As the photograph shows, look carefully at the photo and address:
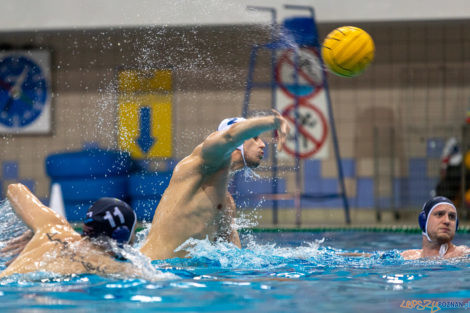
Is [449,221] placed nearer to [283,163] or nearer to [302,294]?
[302,294]

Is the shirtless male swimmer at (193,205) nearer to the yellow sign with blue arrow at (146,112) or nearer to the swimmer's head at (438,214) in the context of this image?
the swimmer's head at (438,214)

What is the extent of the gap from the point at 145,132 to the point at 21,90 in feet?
7.13

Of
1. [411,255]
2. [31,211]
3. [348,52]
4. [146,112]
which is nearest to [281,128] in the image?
[348,52]

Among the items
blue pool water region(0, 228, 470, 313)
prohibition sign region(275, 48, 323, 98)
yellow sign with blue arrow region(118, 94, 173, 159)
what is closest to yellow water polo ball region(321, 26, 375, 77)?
blue pool water region(0, 228, 470, 313)

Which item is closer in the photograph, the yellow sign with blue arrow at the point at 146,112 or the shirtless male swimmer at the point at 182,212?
the shirtless male swimmer at the point at 182,212

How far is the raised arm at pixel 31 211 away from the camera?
3.46 m

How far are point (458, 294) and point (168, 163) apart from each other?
7.47 meters

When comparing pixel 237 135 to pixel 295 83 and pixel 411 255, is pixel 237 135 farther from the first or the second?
pixel 295 83

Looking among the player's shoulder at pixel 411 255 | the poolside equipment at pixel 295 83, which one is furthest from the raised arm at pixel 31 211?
the poolside equipment at pixel 295 83

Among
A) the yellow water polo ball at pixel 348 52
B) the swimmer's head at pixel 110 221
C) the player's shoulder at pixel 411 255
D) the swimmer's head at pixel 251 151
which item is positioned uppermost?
the yellow water polo ball at pixel 348 52

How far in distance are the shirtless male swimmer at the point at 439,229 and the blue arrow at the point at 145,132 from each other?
20.4ft

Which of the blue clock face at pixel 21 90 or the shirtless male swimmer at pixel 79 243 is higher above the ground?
the blue clock face at pixel 21 90

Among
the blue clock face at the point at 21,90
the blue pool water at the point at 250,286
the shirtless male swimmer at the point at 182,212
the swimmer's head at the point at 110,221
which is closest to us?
the blue pool water at the point at 250,286

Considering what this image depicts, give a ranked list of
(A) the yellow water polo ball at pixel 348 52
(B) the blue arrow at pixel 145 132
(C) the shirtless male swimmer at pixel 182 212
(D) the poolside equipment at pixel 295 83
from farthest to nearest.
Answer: (B) the blue arrow at pixel 145 132 → (D) the poolside equipment at pixel 295 83 → (A) the yellow water polo ball at pixel 348 52 → (C) the shirtless male swimmer at pixel 182 212
